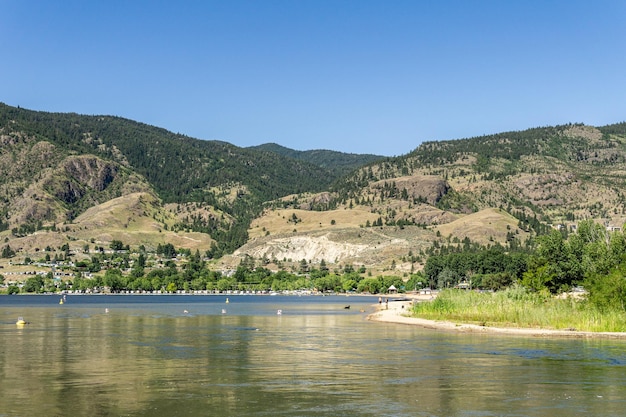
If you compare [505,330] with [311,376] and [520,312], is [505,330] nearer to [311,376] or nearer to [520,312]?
[520,312]

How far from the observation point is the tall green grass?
98.8 meters

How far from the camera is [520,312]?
110m

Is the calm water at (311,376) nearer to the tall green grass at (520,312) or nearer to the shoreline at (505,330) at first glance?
the shoreline at (505,330)

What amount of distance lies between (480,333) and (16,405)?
66.3 m

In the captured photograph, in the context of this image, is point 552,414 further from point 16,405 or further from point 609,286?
point 609,286

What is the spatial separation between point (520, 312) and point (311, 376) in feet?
192

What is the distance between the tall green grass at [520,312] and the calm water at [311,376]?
11.4 meters

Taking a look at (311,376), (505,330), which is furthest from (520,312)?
(311,376)

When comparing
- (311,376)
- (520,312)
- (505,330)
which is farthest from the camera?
(520,312)

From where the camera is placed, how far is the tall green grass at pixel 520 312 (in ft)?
324

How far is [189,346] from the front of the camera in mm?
84625

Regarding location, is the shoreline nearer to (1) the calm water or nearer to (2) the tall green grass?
(2) the tall green grass

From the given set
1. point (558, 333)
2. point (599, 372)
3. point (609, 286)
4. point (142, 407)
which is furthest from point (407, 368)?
point (609, 286)

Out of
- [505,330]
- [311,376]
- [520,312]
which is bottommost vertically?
[311,376]
